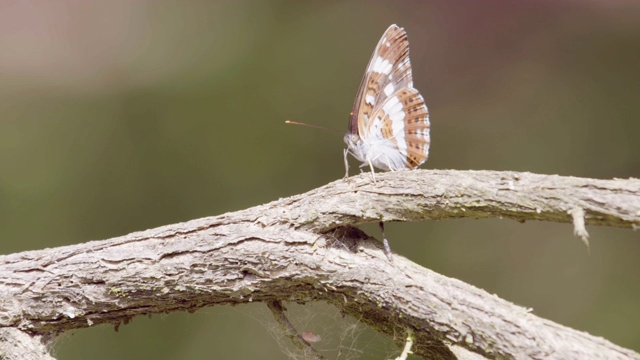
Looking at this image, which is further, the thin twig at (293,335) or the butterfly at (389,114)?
the butterfly at (389,114)

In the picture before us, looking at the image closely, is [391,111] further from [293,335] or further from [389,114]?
[293,335]

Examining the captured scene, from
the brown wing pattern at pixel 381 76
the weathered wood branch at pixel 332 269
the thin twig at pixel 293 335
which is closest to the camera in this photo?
the weathered wood branch at pixel 332 269

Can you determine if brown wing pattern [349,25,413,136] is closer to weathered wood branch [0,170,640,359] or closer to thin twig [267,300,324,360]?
weathered wood branch [0,170,640,359]

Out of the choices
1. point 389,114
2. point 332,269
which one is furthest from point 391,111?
point 332,269

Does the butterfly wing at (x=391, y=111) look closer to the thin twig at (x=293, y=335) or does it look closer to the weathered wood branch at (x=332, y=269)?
the weathered wood branch at (x=332, y=269)

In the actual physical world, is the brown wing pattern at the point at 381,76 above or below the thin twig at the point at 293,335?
above

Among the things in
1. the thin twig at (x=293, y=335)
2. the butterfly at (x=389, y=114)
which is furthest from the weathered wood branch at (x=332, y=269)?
the butterfly at (x=389, y=114)

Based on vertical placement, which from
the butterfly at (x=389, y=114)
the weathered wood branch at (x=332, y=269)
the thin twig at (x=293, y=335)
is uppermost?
the butterfly at (x=389, y=114)
